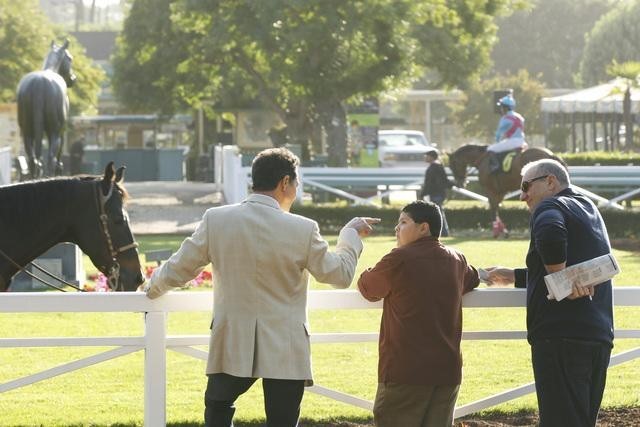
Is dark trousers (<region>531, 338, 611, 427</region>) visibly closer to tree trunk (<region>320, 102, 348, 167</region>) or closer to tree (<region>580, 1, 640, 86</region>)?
tree trunk (<region>320, 102, 348, 167</region>)

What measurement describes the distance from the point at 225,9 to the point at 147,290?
27601 millimetres

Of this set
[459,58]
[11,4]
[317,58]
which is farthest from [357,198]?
[11,4]

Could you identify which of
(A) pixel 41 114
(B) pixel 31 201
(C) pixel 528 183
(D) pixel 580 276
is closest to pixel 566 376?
(D) pixel 580 276

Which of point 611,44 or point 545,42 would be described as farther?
point 545,42

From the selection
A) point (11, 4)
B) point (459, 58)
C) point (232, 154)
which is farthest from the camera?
point (11, 4)

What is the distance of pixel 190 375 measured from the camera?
1012cm

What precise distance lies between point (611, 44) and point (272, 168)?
2968 inches

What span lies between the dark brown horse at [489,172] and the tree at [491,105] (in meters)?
37.5

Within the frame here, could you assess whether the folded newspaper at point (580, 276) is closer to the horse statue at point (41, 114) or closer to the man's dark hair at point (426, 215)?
the man's dark hair at point (426, 215)

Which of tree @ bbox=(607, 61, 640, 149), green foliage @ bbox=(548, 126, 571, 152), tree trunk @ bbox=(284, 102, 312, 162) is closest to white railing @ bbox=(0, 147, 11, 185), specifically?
tree trunk @ bbox=(284, 102, 312, 162)

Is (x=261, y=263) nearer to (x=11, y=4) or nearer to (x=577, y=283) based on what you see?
(x=577, y=283)

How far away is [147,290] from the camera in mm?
6262

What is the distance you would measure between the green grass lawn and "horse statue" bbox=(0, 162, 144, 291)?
4.41 ft

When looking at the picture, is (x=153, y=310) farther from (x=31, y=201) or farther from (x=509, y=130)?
(x=509, y=130)
